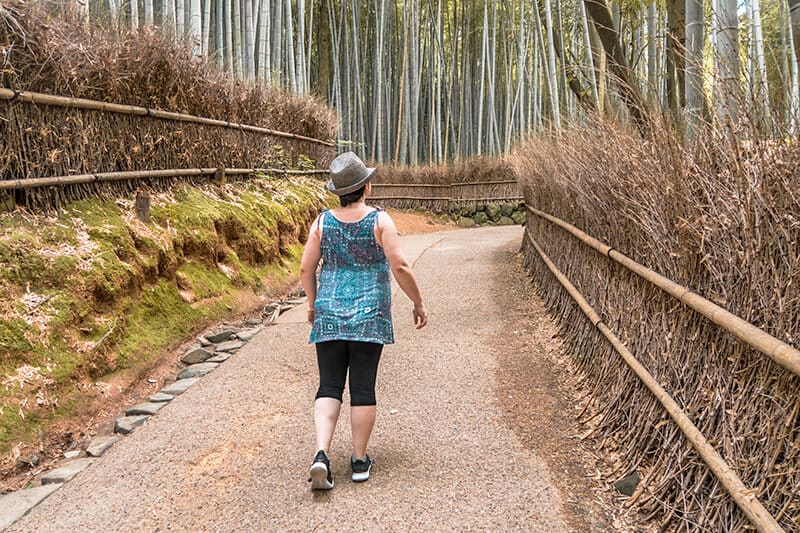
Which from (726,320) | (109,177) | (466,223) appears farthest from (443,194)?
(726,320)

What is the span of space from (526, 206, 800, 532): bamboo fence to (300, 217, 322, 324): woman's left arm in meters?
1.40

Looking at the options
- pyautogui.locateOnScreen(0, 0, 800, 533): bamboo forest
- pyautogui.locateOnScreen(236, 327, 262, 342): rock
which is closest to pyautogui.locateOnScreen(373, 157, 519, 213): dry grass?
pyautogui.locateOnScreen(0, 0, 800, 533): bamboo forest

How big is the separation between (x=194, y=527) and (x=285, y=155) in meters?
6.71

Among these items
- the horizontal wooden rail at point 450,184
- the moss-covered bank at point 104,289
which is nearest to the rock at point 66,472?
the moss-covered bank at point 104,289

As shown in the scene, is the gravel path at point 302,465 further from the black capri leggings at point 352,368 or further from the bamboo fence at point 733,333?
the bamboo fence at point 733,333

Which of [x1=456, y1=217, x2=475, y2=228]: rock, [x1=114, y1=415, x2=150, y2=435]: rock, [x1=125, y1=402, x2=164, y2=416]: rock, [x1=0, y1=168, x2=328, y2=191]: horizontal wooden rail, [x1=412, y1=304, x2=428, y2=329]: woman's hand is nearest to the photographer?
[x1=412, y1=304, x2=428, y2=329]: woman's hand

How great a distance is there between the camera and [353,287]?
2525 millimetres

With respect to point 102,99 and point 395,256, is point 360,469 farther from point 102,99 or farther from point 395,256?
point 102,99

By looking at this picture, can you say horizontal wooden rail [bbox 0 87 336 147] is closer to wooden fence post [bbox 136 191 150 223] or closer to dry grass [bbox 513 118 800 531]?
wooden fence post [bbox 136 191 150 223]

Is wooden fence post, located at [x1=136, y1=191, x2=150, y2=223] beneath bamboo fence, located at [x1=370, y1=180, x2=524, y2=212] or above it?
beneath

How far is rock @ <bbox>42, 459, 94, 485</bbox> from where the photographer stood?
2773 mm

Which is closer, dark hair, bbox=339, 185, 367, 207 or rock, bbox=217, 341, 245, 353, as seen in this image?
dark hair, bbox=339, 185, 367, 207

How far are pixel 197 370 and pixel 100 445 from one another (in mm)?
1051

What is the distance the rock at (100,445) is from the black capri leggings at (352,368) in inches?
50.5
